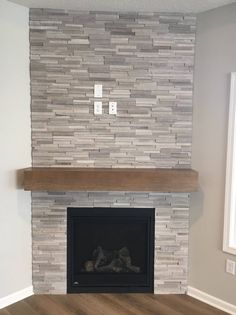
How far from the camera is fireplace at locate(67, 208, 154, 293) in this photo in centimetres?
304

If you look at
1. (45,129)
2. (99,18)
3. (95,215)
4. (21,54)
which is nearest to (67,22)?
(99,18)

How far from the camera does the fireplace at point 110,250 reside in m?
3.04

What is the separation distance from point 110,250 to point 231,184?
130cm

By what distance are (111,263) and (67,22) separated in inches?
89.1

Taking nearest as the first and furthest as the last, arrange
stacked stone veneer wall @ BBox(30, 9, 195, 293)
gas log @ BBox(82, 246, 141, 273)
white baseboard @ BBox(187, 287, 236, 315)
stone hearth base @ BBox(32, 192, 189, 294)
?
white baseboard @ BBox(187, 287, 236, 315) → stacked stone veneer wall @ BBox(30, 9, 195, 293) → stone hearth base @ BBox(32, 192, 189, 294) → gas log @ BBox(82, 246, 141, 273)

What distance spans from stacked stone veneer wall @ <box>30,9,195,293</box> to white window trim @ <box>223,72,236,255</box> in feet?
1.30

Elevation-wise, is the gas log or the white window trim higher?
the white window trim

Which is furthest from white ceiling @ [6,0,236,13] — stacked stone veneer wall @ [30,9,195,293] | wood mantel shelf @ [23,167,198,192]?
wood mantel shelf @ [23,167,198,192]

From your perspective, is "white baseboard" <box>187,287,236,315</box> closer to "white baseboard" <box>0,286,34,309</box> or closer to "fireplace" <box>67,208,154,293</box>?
"fireplace" <box>67,208,154,293</box>

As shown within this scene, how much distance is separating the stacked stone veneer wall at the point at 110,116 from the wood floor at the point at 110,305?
0.44 feet

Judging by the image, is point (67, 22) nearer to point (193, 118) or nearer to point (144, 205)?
point (193, 118)

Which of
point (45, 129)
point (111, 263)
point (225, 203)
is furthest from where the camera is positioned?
point (111, 263)

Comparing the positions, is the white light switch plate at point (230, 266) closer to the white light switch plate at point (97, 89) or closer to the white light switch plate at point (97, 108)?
the white light switch plate at point (97, 108)

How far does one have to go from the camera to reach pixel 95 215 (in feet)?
9.93
